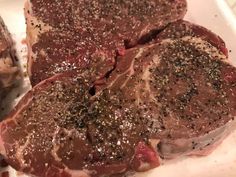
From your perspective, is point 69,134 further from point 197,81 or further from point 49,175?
point 197,81

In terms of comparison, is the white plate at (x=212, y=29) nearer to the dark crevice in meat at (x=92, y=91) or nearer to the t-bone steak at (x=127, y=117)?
the t-bone steak at (x=127, y=117)

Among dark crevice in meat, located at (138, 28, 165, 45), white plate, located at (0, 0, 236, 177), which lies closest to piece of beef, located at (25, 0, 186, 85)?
dark crevice in meat, located at (138, 28, 165, 45)

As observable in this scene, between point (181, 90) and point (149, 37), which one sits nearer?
point (181, 90)

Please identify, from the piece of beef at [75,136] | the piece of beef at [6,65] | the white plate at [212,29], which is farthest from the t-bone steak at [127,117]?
the piece of beef at [6,65]

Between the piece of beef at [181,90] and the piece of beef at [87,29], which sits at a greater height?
the piece of beef at [87,29]

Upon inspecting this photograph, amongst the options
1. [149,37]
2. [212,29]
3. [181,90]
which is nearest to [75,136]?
[181,90]

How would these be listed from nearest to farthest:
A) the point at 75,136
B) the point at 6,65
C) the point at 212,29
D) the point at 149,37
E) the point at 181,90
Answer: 1. the point at 75,136
2. the point at 181,90
3. the point at 6,65
4. the point at 149,37
5. the point at 212,29

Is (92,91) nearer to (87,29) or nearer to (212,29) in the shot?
(87,29)
